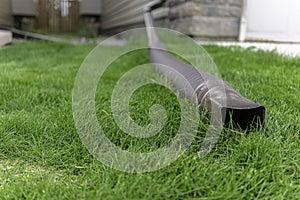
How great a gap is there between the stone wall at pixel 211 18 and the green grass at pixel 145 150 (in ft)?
6.39

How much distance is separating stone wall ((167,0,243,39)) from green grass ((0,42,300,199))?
195cm

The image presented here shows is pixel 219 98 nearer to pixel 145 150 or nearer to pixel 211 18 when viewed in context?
pixel 145 150

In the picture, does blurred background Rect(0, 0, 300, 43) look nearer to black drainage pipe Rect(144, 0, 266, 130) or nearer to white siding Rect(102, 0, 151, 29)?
white siding Rect(102, 0, 151, 29)

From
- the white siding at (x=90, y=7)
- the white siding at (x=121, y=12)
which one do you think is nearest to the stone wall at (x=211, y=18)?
the white siding at (x=121, y=12)

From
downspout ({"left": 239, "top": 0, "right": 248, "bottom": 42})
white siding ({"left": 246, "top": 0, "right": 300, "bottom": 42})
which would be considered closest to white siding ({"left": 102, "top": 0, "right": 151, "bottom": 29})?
downspout ({"left": 239, "top": 0, "right": 248, "bottom": 42})

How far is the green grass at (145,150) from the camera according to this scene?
78 centimetres

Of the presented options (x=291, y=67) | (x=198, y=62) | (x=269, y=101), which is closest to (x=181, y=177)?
(x=269, y=101)

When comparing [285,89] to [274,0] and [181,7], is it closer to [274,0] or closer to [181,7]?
[274,0]

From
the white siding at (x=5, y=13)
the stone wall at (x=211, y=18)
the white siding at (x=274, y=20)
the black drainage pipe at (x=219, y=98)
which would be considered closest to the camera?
the black drainage pipe at (x=219, y=98)

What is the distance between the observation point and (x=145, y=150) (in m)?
0.98

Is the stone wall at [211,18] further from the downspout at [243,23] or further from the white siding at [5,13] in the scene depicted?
the white siding at [5,13]

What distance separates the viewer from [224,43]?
3.64 metres

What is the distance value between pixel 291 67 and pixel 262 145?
148cm

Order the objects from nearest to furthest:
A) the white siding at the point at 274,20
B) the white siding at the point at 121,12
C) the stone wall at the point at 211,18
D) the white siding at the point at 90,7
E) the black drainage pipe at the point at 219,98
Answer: the black drainage pipe at the point at 219,98 < the white siding at the point at 274,20 < the stone wall at the point at 211,18 < the white siding at the point at 121,12 < the white siding at the point at 90,7
